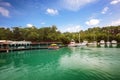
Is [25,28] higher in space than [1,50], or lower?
higher

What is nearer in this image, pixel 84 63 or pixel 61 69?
pixel 61 69

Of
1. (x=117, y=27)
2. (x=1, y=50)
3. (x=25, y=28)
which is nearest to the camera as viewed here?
(x=1, y=50)

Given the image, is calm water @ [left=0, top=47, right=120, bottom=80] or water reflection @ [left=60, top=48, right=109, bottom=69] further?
water reflection @ [left=60, top=48, right=109, bottom=69]

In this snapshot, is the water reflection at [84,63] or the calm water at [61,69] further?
the water reflection at [84,63]

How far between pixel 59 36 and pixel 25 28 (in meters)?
20.6

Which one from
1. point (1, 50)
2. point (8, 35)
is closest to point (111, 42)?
point (8, 35)

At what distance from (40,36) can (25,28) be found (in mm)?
10594

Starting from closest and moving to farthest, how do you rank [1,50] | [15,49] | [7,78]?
[7,78] < [1,50] < [15,49]

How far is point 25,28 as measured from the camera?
80312 mm

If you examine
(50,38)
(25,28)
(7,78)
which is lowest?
(7,78)

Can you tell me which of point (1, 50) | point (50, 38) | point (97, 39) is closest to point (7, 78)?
Result: point (1, 50)

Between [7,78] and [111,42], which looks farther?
[111,42]

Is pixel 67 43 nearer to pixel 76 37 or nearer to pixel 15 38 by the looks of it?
pixel 76 37

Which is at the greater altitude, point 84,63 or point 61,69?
point 84,63
